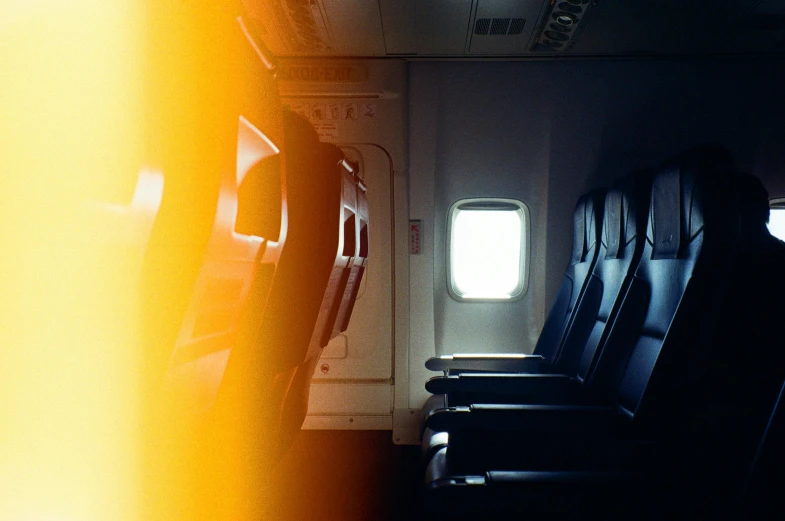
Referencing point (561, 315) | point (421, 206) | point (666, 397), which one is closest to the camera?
point (666, 397)

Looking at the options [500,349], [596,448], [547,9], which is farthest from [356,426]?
[547,9]

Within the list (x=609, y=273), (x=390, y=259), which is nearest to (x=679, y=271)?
(x=609, y=273)

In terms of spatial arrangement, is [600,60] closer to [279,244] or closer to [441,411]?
[441,411]

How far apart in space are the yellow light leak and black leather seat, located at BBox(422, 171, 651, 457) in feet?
6.31

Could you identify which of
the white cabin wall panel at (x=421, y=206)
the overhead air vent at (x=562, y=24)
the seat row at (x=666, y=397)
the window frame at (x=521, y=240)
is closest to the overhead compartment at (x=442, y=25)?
the white cabin wall panel at (x=421, y=206)

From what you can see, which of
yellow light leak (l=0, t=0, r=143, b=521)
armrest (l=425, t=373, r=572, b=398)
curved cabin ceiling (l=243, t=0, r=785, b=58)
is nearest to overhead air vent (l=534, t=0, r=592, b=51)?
curved cabin ceiling (l=243, t=0, r=785, b=58)

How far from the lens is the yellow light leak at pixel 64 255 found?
1.91ft

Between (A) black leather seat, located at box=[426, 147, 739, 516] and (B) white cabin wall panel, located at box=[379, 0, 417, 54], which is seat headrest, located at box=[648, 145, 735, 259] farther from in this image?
(B) white cabin wall panel, located at box=[379, 0, 417, 54]

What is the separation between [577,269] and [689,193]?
1557 mm

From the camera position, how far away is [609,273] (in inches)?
112

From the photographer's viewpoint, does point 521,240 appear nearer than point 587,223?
No

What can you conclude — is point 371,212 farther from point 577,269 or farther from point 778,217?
point 778,217

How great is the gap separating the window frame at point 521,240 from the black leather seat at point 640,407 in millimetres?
1893

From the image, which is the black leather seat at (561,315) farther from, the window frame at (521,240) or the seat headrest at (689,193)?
the seat headrest at (689,193)
